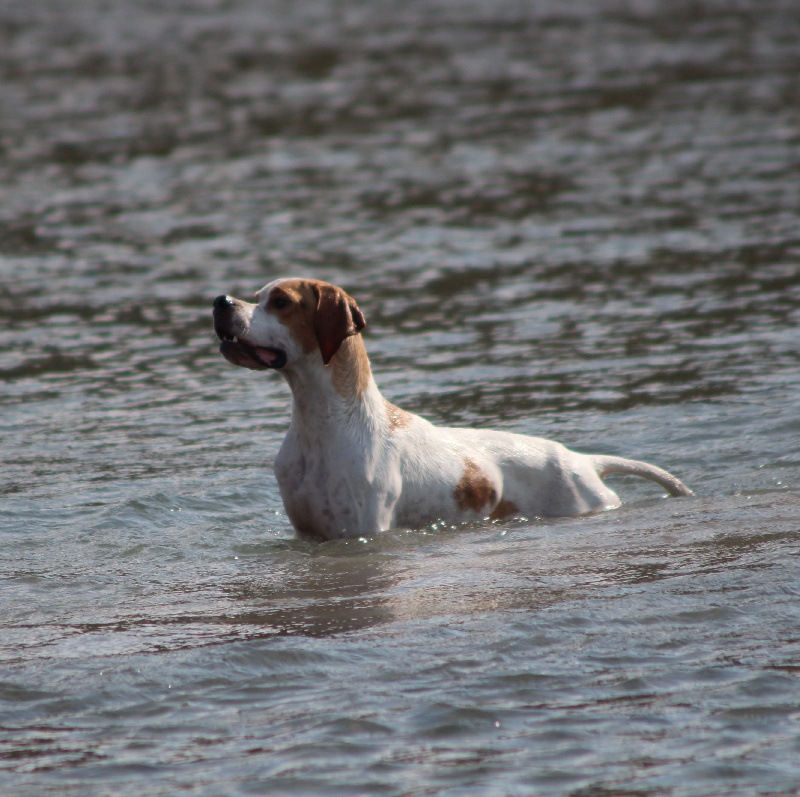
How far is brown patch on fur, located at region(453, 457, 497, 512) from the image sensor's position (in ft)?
27.9

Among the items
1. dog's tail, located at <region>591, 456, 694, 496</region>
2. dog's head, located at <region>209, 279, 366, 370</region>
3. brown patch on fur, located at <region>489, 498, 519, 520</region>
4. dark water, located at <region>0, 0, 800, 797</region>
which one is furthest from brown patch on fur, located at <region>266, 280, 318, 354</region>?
dog's tail, located at <region>591, 456, 694, 496</region>

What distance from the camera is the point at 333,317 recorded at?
→ 8.05 m

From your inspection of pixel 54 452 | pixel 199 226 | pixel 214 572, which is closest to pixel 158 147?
pixel 199 226

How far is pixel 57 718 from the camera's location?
17.7 ft

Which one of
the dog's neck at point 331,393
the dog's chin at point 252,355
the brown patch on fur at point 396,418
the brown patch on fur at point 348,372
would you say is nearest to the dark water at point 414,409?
the brown patch on fur at point 396,418

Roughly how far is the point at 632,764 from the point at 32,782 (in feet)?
6.61

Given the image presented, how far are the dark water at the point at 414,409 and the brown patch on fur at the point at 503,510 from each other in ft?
1.13

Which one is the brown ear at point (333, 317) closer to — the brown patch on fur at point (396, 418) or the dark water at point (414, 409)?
the brown patch on fur at point (396, 418)

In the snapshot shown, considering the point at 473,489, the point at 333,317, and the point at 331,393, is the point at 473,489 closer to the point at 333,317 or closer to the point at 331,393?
the point at 331,393

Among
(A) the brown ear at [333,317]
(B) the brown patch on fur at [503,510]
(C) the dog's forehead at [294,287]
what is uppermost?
(C) the dog's forehead at [294,287]

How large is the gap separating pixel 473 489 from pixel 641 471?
1.30m

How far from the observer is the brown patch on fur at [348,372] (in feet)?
27.0

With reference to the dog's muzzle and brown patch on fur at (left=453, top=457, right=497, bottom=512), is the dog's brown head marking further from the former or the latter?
brown patch on fur at (left=453, top=457, right=497, bottom=512)

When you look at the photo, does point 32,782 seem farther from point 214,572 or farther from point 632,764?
point 214,572
